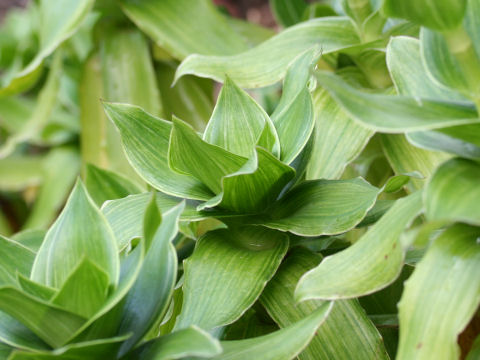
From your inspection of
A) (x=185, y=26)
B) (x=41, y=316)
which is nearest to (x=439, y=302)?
(x=41, y=316)

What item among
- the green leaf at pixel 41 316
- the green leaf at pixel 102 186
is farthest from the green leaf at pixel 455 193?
the green leaf at pixel 102 186

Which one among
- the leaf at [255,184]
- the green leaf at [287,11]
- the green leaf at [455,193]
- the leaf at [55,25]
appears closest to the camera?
the green leaf at [455,193]

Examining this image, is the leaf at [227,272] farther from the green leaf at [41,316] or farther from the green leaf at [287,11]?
the green leaf at [287,11]

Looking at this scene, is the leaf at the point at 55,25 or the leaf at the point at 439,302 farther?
the leaf at the point at 55,25

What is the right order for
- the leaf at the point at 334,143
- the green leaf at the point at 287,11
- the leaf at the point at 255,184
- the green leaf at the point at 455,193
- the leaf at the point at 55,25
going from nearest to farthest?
the green leaf at the point at 455,193 < the leaf at the point at 255,184 < the leaf at the point at 334,143 < the leaf at the point at 55,25 < the green leaf at the point at 287,11

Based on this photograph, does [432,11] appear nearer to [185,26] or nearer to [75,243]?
[75,243]

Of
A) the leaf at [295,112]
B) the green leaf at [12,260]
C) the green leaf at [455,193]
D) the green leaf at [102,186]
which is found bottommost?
the green leaf at [102,186]

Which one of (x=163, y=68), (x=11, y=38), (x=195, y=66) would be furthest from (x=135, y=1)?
(x=11, y=38)

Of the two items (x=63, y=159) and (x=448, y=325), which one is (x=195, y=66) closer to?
(x=448, y=325)
